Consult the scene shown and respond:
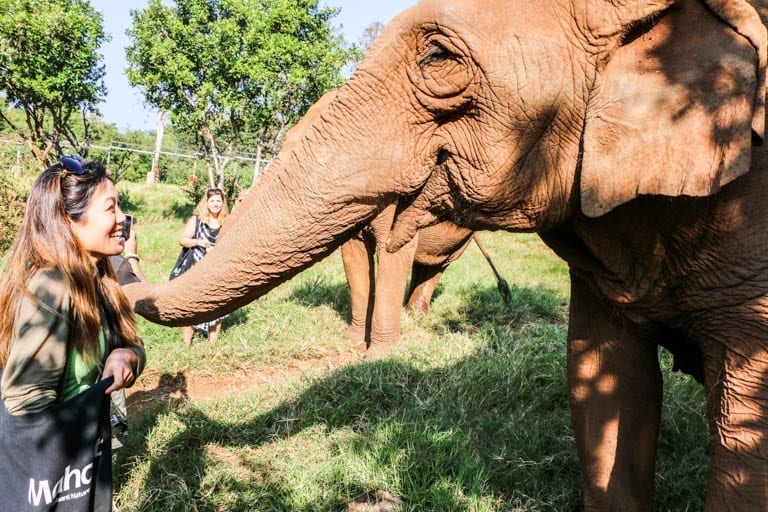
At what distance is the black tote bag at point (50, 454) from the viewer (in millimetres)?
1463

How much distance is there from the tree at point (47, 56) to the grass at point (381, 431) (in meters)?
9.71

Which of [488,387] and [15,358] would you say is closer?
[15,358]

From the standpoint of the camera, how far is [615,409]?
2426 mm

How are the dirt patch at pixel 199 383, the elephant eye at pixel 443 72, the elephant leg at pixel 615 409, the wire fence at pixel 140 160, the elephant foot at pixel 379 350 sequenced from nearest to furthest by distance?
the elephant eye at pixel 443 72 < the elephant leg at pixel 615 409 < the dirt patch at pixel 199 383 < the elephant foot at pixel 379 350 < the wire fence at pixel 140 160

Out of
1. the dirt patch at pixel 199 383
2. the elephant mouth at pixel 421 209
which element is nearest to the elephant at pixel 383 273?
the dirt patch at pixel 199 383

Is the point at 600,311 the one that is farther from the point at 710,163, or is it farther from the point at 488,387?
the point at 488,387

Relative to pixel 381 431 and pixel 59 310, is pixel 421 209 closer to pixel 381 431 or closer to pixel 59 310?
pixel 59 310

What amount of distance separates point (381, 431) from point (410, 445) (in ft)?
0.76

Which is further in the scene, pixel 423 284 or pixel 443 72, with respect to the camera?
pixel 423 284

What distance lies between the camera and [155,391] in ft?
14.2

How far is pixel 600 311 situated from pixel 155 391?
3.36 meters

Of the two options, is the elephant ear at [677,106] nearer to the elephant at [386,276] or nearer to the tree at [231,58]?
the elephant at [386,276]

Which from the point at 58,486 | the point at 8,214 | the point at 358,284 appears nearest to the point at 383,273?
the point at 358,284

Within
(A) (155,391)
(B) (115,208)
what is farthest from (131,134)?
(B) (115,208)
